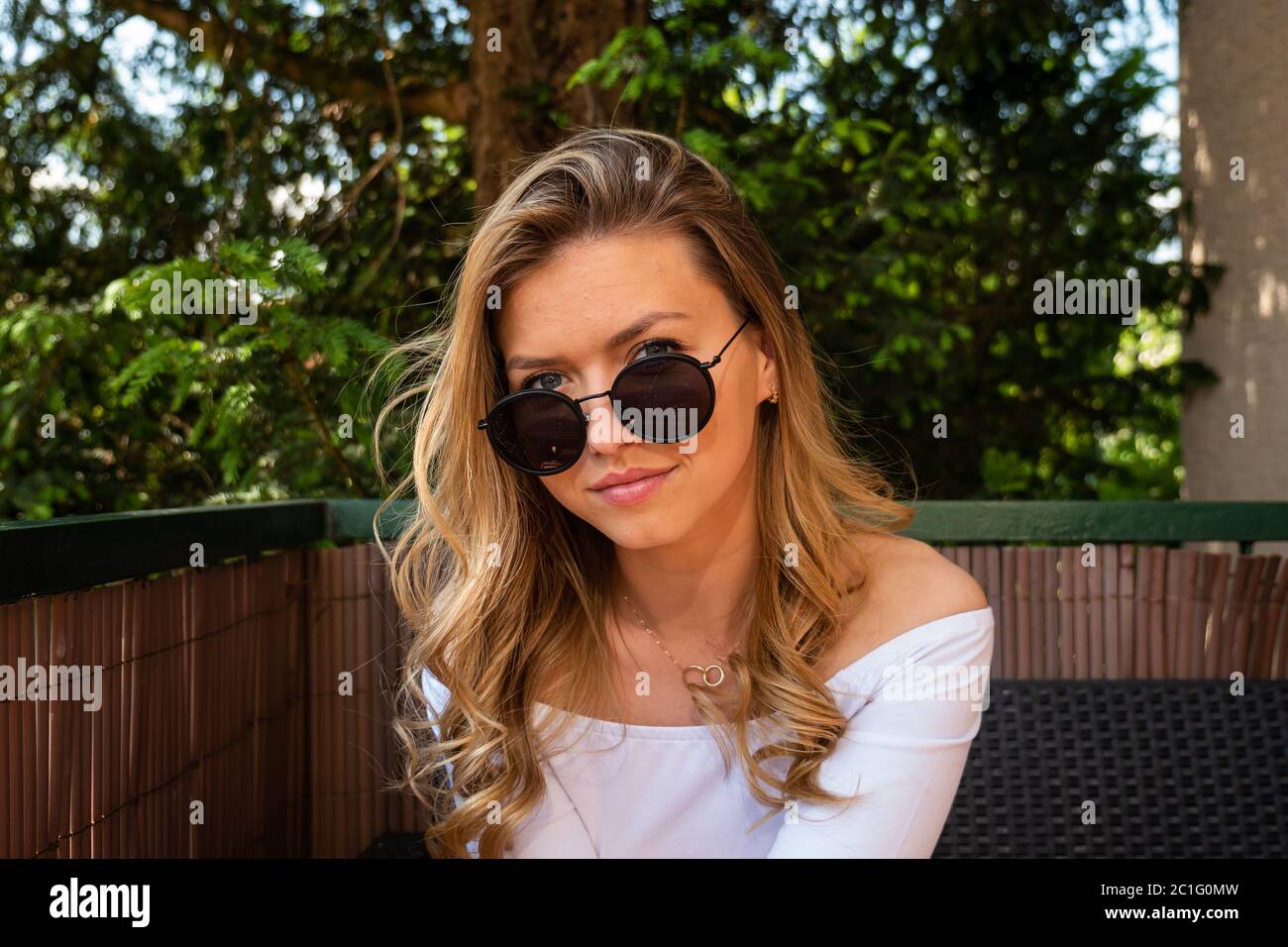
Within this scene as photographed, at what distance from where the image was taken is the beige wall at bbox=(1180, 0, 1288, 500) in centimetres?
416

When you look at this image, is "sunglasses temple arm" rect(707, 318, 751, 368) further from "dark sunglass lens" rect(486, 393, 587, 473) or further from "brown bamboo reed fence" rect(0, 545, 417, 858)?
"brown bamboo reed fence" rect(0, 545, 417, 858)

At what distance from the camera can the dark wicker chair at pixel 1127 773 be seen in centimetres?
228

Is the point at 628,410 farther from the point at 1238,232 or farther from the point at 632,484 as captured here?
the point at 1238,232

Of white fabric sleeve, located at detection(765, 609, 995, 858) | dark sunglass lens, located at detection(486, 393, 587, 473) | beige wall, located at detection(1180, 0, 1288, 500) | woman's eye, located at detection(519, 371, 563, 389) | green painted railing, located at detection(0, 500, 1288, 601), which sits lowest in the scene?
white fabric sleeve, located at detection(765, 609, 995, 858)

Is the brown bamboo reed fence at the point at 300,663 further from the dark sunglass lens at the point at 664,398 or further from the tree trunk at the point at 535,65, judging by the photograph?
the tree trunk at the point at 535,65

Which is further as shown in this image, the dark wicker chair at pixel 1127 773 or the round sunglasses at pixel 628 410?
the dark wicker chair at pixel 1127 773

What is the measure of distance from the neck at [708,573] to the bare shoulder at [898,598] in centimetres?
23

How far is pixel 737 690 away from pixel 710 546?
0.88 feet

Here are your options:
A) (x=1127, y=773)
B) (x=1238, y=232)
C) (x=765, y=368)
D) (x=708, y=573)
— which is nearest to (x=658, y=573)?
(x=708, y=573)

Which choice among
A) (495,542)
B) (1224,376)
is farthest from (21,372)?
(1224,376)

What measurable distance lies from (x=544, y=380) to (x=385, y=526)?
102 cm

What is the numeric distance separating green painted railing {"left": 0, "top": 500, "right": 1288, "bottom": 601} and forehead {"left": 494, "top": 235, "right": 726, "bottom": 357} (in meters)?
0.70

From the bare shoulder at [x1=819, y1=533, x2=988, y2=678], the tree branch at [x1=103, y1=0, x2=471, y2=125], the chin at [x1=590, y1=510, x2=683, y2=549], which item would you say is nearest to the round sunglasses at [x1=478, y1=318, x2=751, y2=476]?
the chin at [x1=590, y1=510, x2=683, y2=549]

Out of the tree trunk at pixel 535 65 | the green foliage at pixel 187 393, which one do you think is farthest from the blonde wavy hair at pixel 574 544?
the tree trunk at pixel 535 65
